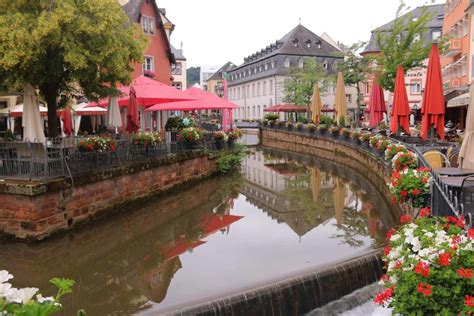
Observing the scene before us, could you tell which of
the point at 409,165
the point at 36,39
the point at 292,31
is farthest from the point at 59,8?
the point at 292,31

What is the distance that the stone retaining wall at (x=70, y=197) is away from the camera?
11.1 metres

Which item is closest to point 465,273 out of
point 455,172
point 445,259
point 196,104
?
point 445,259

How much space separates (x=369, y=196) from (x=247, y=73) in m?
57.3

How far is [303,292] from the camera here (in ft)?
27.5

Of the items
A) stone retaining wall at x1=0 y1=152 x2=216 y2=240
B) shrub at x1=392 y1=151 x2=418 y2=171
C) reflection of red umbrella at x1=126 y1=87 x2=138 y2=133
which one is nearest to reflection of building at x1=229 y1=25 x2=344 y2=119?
reflection of red umbrella at x1=126 y1=87 x2=138 y2=133

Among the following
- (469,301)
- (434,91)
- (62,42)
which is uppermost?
(62,42)

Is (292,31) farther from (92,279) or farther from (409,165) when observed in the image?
(92,279)

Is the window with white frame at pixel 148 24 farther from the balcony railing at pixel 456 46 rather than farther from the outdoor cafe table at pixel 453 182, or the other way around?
the outdoor cafe table at pixel 453 182

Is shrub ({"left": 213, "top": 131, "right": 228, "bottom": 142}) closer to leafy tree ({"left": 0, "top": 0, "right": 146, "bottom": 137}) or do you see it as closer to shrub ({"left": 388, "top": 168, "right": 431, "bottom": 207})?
leafy tree ({"left": 0, "top": 0, "right": 146, "bottom": 137})

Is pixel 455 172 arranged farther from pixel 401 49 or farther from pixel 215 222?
pixel 401 49

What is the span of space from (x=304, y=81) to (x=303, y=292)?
47402mm

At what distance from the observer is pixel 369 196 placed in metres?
17.3

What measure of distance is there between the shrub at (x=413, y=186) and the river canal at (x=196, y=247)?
77.2 inches

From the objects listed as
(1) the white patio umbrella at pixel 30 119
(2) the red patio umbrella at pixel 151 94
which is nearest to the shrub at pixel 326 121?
(2) the red patio umbrella at pixel 151 94
